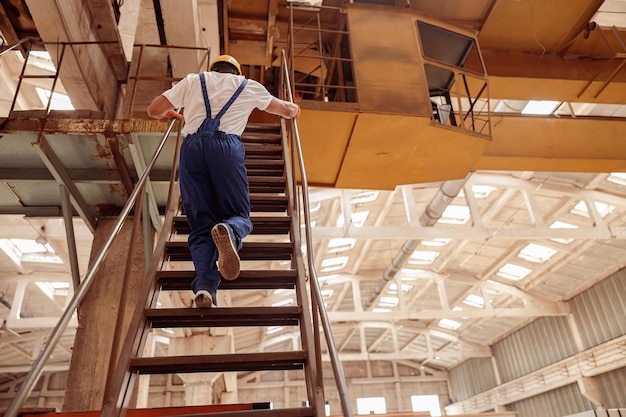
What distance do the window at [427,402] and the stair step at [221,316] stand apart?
32.4 m

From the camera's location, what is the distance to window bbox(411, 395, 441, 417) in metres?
32.0

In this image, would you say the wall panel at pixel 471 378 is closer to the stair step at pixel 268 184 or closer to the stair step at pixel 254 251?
the stair step at pixel 268 184

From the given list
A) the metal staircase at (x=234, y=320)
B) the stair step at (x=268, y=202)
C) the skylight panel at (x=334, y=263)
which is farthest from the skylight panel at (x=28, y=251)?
the metal staircase at (x=234, y=320)

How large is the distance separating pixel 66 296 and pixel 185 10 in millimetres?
17665

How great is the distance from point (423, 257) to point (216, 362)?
19.5 meters

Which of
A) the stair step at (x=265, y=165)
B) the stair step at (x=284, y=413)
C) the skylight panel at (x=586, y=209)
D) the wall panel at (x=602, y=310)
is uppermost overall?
the skylight panel at (x=586, y=209)

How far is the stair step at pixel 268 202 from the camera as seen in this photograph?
466 centimetres

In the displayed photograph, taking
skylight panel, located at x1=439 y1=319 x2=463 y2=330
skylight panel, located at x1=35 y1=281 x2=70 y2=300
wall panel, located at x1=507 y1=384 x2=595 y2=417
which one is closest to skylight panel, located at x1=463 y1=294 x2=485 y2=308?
skylight panel, located at x1=439 y1=319 x2=463 y2=330

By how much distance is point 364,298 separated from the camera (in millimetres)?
26953

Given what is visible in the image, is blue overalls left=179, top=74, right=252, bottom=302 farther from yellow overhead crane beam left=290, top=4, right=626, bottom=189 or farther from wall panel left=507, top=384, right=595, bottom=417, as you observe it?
wall panel left=507, top=384, right=595, bottom=417

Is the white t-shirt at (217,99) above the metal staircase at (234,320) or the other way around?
above

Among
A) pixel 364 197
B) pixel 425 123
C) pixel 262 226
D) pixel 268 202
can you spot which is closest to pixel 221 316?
pixel 262 226

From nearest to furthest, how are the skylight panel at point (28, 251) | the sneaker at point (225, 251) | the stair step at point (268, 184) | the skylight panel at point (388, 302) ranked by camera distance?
the sneaker at point (225, 251) < the stair step at point (268, 184) < the skylight panel at point (28, 251) < the skylight panel at point (388, 302)

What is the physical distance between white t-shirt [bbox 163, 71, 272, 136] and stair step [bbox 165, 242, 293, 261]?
38.0 inches
